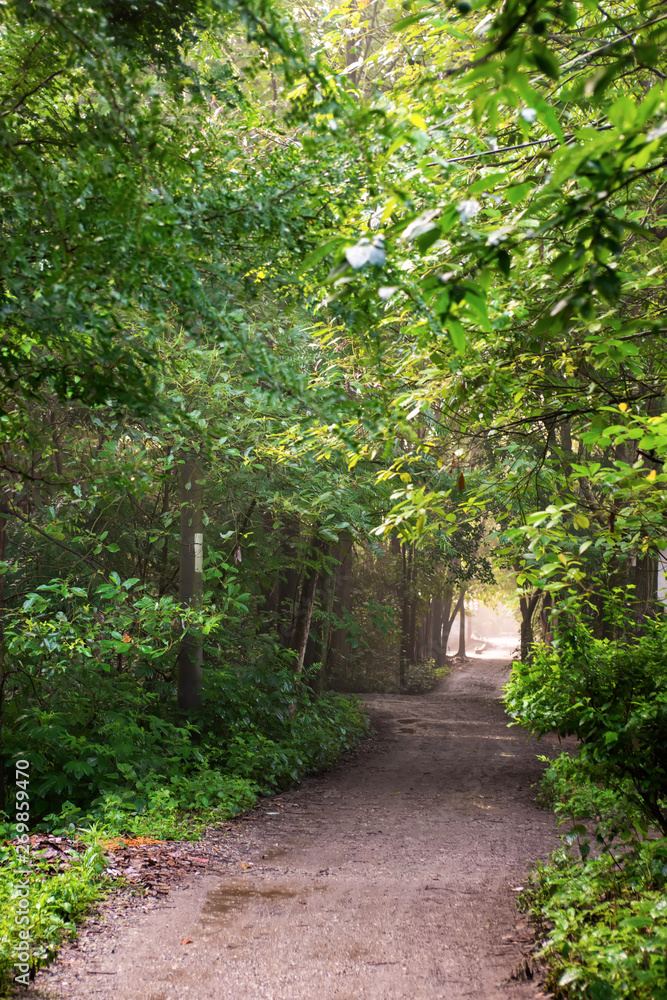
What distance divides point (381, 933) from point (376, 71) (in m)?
14.3

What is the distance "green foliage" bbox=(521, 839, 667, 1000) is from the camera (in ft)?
11.3

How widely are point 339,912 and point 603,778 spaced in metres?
2.29

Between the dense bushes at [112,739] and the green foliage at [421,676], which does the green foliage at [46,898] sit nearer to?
the dense bushes at [112,739]

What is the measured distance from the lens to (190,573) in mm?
9906

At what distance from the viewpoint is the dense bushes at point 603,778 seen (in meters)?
3.86

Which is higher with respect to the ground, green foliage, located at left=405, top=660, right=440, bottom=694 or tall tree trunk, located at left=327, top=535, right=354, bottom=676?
tall tree trunk, located at left=327, top=535, right=354, bottom=676

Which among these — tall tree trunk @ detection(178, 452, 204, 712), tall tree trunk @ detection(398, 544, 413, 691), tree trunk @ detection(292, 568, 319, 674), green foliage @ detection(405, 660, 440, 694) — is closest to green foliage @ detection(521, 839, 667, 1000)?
tall tree trunk @ detection(178, 452, 204, 712)

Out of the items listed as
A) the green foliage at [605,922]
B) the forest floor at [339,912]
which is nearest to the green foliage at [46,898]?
the forest floor at [339,912]

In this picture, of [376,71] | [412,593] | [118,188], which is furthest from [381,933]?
[412,593]

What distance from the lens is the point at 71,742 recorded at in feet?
24.4

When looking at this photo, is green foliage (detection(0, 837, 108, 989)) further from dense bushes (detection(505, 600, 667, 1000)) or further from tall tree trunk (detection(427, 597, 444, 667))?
tall tree trunk (detection(427, 597, 444, 667))

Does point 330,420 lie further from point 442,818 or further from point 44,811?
point 442,818

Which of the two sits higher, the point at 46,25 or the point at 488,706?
the point at 46,25

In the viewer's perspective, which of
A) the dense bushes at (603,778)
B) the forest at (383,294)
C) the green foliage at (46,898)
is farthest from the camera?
the green foliage at (46,898)
